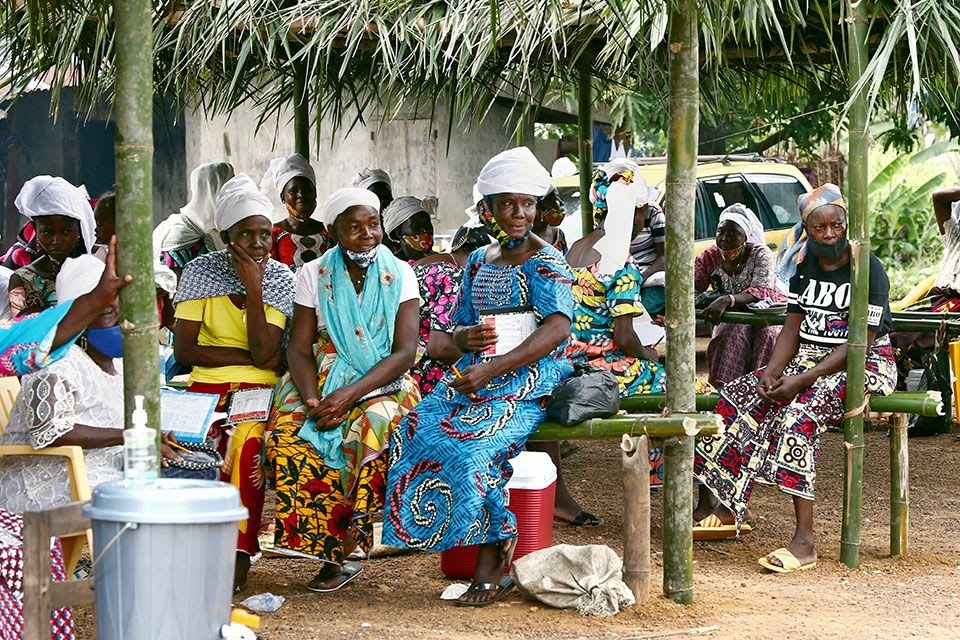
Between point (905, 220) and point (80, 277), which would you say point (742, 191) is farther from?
point (80, 277)

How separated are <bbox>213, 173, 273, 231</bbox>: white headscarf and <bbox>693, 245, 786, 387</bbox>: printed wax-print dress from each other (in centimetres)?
310

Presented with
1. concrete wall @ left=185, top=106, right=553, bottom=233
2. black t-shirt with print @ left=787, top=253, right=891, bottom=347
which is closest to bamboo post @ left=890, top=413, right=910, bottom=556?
black t-shirt with print @ left=787, top=253, right=891, bottom=347

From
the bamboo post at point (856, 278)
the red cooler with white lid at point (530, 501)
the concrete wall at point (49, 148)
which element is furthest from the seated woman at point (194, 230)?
the concrete wall at point (49, 148)

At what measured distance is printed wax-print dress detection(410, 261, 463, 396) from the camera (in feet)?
20.5

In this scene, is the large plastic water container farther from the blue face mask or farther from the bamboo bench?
the bamboo bench

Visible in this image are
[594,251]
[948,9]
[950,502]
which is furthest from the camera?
[950,502]

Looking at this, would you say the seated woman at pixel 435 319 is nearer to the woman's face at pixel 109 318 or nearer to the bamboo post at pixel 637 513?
the bamboo post at pixel 637 513

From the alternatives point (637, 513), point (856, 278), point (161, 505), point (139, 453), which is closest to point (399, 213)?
point (856, 278)

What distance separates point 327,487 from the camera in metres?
5.14

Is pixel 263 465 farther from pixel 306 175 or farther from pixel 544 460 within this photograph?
pixel 306 175

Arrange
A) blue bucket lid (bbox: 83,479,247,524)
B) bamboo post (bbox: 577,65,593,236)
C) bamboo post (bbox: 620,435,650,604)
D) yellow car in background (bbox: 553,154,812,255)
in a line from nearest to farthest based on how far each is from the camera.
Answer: blue bucket lid (bbox: 83,479,247,524), bamboo post (bbox: 620,435,650,604), bamboo post (bbox: 577,65,593,236), yellow car in background (bbox: 553,154,812,255)

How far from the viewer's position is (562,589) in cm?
486

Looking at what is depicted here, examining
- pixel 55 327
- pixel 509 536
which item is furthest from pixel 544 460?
pixel 55 327

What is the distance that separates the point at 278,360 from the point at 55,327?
1715 mm
